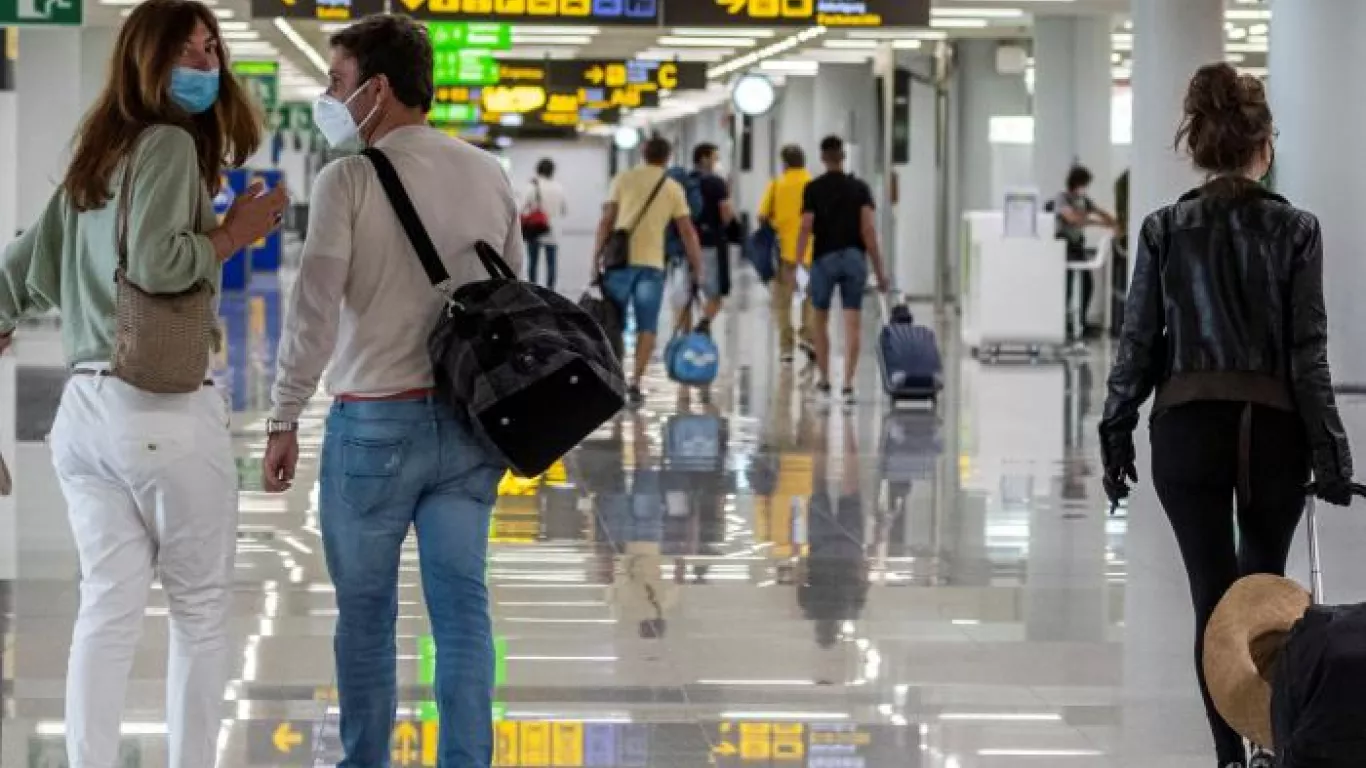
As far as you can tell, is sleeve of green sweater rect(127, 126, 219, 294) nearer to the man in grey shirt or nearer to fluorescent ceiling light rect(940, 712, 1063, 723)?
the man in grey shirt

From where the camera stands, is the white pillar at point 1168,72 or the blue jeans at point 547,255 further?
the blue jeans at point 547,255

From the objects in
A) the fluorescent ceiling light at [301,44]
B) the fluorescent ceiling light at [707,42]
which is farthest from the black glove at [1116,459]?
the fluorescent ceiling light at [707,42]

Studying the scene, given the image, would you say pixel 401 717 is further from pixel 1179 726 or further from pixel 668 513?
pixel 668 513

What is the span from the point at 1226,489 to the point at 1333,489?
29 centimetres

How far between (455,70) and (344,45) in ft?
82.2

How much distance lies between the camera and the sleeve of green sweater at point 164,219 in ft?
16.1

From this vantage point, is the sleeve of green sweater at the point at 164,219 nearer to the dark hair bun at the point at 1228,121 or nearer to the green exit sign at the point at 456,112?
the dark hair bun at the point at 1228,121

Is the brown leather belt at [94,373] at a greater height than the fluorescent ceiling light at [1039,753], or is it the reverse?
the brown leather belt at [94,373]

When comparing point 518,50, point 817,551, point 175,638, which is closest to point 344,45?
point 175,638

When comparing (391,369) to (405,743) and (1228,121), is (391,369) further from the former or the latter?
(1228,121)

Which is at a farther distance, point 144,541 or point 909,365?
point 909,365

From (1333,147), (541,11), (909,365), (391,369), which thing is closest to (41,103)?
(541,11)

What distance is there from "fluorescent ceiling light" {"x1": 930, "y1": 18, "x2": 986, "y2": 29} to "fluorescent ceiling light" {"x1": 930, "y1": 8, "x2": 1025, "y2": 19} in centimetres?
55

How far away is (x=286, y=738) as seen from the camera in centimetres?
627
